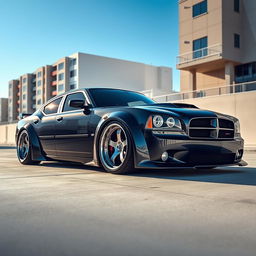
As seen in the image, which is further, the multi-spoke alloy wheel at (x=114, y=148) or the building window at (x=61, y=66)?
the building window at (x=61, y=66)

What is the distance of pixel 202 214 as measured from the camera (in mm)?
2434

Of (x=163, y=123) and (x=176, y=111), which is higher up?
(x=176, y=111)

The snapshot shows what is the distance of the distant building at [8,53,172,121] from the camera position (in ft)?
227

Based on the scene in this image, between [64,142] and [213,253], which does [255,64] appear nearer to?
[64,142]

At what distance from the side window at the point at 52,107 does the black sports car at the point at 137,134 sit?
264 mm

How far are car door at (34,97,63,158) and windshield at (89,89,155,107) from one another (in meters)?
0.99

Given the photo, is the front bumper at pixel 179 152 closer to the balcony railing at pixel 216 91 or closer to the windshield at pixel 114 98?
the windshield at pixel 114 98

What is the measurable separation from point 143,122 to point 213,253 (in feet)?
10.3

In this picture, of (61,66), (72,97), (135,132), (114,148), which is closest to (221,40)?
(72,97)

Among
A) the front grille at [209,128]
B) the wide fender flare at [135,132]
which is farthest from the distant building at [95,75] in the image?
the wide fender flare at [135,132]

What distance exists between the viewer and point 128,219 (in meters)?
2.32

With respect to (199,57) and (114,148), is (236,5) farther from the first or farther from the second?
(114,148)

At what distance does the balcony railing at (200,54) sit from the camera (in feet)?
89.4

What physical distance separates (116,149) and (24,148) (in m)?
2.99
